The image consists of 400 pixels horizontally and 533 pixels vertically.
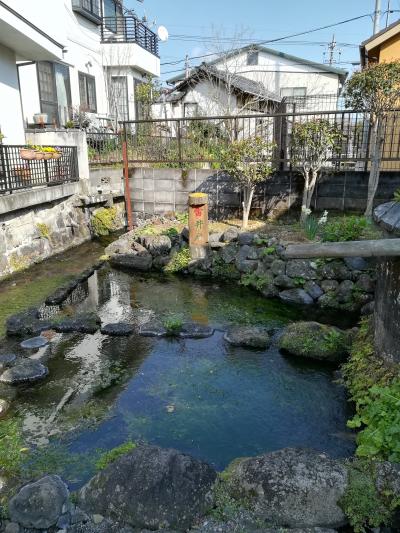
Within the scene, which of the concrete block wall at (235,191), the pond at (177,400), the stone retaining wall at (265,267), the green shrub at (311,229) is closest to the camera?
the pond at (177,400)

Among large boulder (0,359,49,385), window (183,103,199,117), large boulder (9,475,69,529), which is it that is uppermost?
window (183,103,199,117)

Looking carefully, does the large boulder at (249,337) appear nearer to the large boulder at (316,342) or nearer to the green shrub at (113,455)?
the large boulder at (316,342)

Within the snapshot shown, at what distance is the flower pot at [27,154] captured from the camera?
10.2 metres

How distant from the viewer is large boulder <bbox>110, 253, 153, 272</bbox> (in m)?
10.9

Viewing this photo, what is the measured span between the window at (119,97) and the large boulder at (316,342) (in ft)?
61.8

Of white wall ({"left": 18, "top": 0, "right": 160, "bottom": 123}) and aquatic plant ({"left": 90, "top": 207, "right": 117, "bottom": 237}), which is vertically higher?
white wall ({"left": 18, "top": 0, "right": 160, "bottom": 123})

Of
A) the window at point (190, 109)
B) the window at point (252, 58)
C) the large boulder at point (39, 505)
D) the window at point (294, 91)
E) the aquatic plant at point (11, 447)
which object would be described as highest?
the window at point (252, 58)

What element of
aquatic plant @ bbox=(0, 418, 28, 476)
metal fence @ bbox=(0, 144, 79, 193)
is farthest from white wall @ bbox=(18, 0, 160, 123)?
aquatic plant @ bbox=(0, 418, 28, 476)

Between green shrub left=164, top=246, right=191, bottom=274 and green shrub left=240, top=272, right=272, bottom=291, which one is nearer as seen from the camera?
green shrub left=240, top=272, right=272, bottom=291

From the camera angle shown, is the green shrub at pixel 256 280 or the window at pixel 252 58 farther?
the window at pixel 252 58

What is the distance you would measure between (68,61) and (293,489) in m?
19.7

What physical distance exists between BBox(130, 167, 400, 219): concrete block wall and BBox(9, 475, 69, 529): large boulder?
968cm

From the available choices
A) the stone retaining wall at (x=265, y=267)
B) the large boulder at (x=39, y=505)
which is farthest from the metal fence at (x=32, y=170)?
the large boulder at (x=39, y=505)

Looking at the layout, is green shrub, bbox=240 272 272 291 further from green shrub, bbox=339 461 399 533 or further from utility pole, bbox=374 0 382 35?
utility pole, bbox=374 0 382 35
